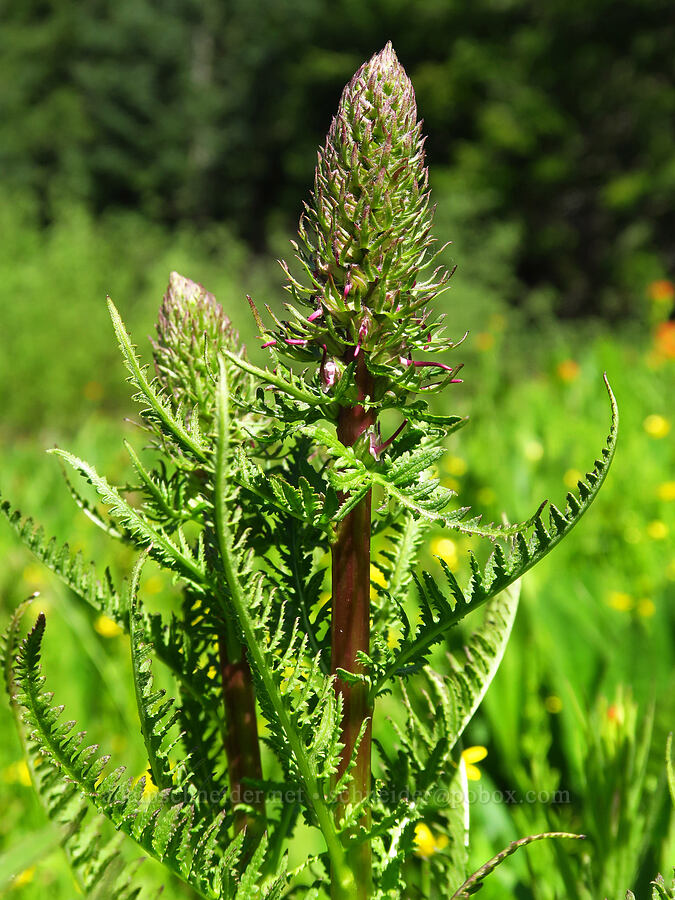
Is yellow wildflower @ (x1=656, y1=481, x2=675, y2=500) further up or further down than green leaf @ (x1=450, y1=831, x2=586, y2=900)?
further up

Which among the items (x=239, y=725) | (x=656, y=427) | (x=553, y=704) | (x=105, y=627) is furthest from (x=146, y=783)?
(x=656, y=427)

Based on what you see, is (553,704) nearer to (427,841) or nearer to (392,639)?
(427,841)

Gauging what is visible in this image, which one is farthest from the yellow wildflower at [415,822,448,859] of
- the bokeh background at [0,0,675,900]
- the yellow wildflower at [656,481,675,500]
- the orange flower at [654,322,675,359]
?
the orange flower at [654,322,675,359]

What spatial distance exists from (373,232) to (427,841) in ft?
2.07

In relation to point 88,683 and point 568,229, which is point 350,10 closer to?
point 568,229

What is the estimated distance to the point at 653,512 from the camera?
6.49ft

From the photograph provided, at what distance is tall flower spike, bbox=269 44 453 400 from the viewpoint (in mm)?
431

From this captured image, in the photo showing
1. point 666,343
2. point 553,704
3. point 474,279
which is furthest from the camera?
point 474,279

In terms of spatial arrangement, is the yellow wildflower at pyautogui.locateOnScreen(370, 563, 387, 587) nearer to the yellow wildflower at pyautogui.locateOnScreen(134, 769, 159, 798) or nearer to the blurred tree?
the yellow wildflower at pyautogui.locateOnScreen(134, 769, 159, 798)

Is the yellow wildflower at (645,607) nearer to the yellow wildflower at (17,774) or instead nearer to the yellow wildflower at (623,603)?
the yellow wildflower at (623,603)

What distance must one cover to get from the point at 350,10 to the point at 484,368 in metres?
12.3

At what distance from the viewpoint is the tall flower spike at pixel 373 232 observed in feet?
1.41

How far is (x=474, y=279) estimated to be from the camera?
9.23m

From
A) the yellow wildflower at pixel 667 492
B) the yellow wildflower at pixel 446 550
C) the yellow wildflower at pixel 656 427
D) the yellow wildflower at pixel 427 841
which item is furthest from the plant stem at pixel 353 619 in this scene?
the yellow wildflower at pixel 656 427
